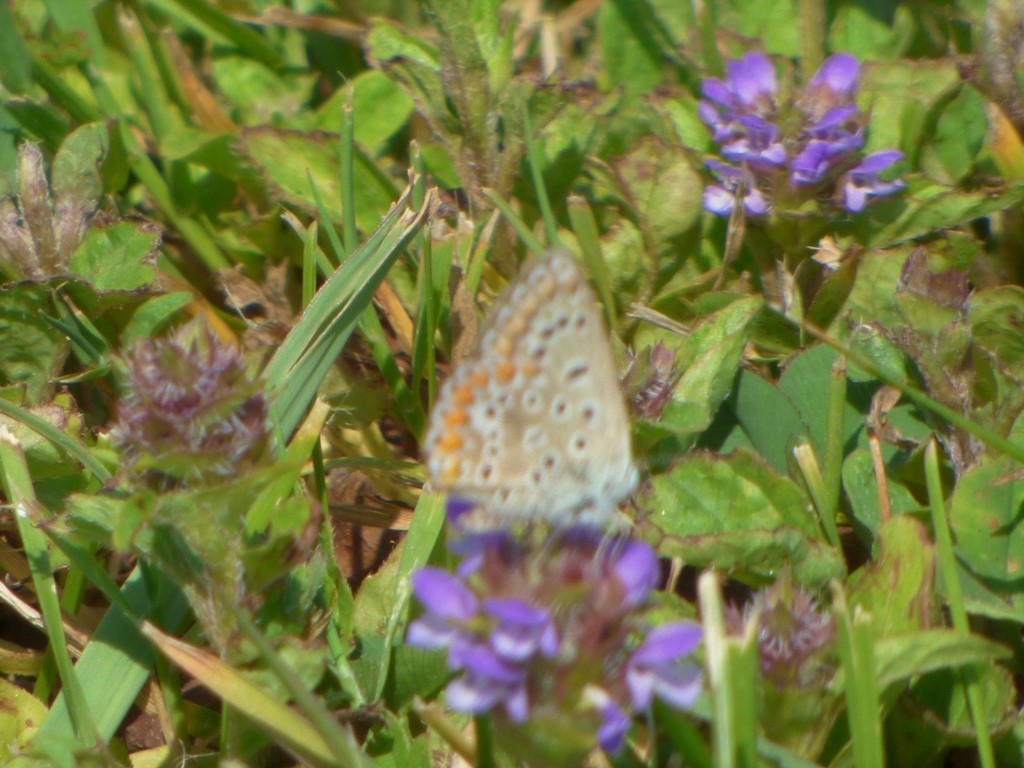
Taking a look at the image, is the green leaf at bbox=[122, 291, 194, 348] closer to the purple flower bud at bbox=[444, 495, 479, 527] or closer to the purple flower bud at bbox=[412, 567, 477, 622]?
the purple flower bud at bbox=[444, 495, 479, 527]

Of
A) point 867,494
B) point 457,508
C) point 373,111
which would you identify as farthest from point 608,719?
point 373,111

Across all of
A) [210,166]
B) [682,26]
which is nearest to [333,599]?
[210,166]

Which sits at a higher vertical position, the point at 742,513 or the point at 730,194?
the point at 730,194

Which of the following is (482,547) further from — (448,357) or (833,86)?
(833,86)

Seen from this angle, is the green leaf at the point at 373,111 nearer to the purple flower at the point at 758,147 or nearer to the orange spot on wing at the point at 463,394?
the purple flower at the point at 758,147

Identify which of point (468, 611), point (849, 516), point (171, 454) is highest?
point (171, 454)

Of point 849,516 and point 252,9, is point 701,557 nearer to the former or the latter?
point 849,516
